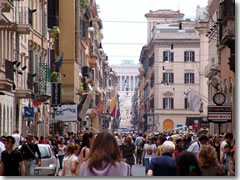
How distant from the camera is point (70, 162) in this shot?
14.6m

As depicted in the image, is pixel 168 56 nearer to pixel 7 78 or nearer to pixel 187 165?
pixel 7 78

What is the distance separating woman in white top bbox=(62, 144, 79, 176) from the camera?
13.6 metres

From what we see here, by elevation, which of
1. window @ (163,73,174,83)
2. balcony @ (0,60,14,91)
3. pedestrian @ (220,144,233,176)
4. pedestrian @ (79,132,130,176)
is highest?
window @ (163,73,174,83)

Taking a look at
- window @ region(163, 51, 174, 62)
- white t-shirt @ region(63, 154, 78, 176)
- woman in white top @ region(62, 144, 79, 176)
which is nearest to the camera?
woman in white top @ region(62, 144, 79, 176)

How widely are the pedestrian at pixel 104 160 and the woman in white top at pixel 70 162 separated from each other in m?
4.22

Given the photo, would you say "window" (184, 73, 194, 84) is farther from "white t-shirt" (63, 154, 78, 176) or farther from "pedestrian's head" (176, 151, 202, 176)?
"pedestrian's head" (176, 151, 202, 176)

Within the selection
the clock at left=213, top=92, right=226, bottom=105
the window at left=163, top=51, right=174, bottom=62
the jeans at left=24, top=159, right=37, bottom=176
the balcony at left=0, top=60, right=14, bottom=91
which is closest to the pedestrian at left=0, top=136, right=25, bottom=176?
the jeans at left=24, top=159, right=37, bottom=176

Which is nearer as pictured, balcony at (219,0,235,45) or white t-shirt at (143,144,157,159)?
white t-shirt at (143,144,157,159)

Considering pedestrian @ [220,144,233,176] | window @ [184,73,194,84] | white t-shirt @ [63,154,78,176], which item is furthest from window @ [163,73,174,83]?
white t-shirt @ [63,154,78,176]

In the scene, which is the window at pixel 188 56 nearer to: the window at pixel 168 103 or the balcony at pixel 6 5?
the window at pixel 168 103

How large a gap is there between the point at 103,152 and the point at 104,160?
9 centimetres

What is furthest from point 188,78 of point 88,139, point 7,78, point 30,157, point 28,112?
point 88,139

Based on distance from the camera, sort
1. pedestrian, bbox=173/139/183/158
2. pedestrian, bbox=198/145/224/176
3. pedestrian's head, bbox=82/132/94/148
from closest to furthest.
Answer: pedestrian, bbox=198/145/224/176 → pedestrian's head, bbox=82/132/94/148 → pedestrian, bbox=173/139/183/158

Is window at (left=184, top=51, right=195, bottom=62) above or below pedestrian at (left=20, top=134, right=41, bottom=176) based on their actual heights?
above
